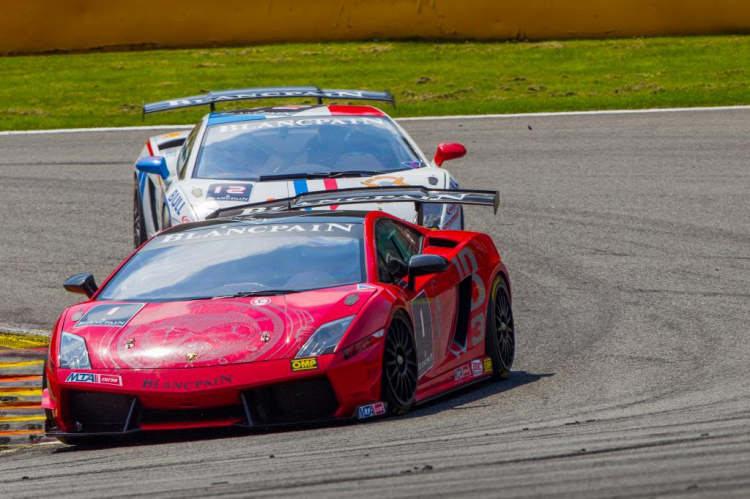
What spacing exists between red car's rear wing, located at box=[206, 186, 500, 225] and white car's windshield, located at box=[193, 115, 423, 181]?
1.57 metres

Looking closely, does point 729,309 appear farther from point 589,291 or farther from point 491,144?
point 491,144

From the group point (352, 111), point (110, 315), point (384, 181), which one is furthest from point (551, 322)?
point (110, 315)

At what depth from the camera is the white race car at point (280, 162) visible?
10117mm

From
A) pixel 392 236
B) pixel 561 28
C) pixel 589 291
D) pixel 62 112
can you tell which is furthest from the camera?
pixel 561 28

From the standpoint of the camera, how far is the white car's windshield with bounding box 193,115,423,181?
35.1 feet

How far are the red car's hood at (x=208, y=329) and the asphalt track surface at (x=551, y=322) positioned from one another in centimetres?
39

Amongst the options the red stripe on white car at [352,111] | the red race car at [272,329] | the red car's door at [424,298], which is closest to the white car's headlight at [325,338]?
the red race car at [272,329]

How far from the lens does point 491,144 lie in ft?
53.2

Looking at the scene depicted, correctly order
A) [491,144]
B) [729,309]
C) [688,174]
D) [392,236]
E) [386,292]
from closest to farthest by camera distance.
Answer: [386,292]
[392,236]
[729,309]
[688,174]
[491,144]

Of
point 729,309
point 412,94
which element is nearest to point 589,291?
point 729,309

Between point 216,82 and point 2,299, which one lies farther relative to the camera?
point 216,82

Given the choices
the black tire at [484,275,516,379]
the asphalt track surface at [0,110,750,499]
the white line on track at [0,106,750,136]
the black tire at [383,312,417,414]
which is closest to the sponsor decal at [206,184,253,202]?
the asphalt track surface at [0,110,750,499]

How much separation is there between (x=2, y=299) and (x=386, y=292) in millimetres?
4879

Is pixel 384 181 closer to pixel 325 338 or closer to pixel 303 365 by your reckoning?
pixel 325 338
